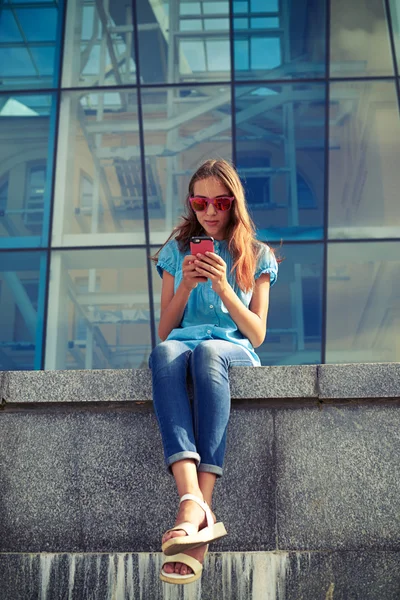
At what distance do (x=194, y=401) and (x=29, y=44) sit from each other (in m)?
9.63

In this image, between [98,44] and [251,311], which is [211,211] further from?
[98,44]

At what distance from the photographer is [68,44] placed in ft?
37.9

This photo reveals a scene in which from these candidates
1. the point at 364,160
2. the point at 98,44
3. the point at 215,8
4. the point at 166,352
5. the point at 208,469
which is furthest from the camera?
the point at 98,44

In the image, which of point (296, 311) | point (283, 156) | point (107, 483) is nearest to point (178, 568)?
point (107, 483)

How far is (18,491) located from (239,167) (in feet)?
25.6

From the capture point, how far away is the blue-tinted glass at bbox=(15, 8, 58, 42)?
11.5m

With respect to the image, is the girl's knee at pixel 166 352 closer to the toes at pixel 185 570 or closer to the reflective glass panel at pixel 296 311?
the toes at pixel 185 570

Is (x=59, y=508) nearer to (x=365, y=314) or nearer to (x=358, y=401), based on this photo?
(x=358, y=401)

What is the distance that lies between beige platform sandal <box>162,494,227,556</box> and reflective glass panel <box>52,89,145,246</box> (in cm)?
806

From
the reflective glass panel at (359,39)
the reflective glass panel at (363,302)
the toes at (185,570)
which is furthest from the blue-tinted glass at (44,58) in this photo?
the toes at (185,570)

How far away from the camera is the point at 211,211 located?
395cm

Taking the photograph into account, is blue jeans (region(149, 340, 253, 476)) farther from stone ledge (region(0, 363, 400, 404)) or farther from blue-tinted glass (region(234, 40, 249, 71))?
blue-tinted glass (region(234, 40, 249, 71))

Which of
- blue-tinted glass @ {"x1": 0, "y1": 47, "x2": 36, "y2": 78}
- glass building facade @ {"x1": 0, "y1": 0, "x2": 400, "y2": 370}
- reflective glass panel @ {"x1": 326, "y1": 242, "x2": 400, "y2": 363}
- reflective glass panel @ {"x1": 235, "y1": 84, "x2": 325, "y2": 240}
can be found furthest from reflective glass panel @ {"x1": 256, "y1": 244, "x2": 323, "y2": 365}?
blue-tinted glass @ {"x1": 0, "y1": 47, "x2": 36, "y2": 78}

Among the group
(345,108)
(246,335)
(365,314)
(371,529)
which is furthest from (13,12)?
→ (371,529)
